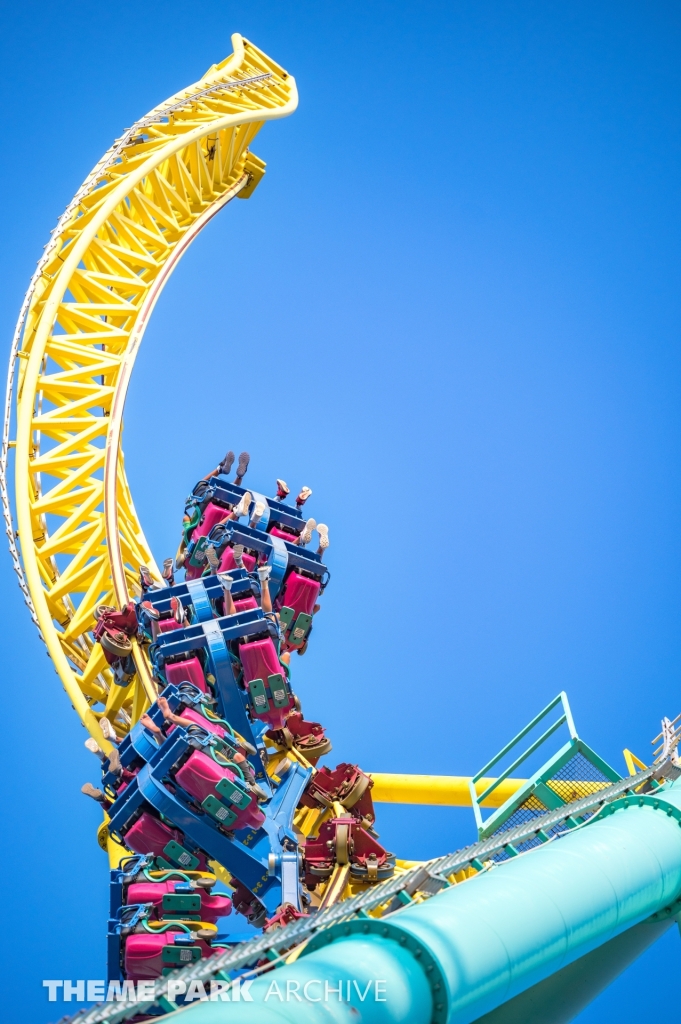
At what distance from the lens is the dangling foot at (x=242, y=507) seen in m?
15.0

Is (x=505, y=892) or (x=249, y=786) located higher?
(x=249, y=786)

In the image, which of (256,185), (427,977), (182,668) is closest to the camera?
(427,977)

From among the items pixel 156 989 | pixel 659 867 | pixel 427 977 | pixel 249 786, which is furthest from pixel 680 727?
pixel 156 989

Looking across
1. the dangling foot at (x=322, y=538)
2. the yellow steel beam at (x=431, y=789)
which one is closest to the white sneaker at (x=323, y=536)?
the dangling foot at (x=322, y=538)

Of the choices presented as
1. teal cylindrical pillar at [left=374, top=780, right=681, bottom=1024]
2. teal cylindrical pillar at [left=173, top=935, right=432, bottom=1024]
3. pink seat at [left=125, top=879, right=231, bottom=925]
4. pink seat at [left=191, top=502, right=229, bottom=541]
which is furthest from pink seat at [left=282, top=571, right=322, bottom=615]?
teal cylindrical pillar at [left=173, top=935, right=432, bottom=1024]

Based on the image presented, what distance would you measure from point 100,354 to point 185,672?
8.16 m

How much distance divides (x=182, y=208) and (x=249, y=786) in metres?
14.4

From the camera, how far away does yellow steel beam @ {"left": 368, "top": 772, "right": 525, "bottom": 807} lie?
64.2 ft

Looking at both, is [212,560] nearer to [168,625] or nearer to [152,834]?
[168,625]

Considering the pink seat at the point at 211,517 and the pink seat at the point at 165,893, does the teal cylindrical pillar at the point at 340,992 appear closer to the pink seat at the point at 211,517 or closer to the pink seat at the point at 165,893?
the pink seat at the point at 165,893

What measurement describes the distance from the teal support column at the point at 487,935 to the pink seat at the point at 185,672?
4.94 metres

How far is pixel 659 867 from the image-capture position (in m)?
8.94

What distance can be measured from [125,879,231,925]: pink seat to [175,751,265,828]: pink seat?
813 millimetres

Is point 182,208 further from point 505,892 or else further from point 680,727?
point 505,892
